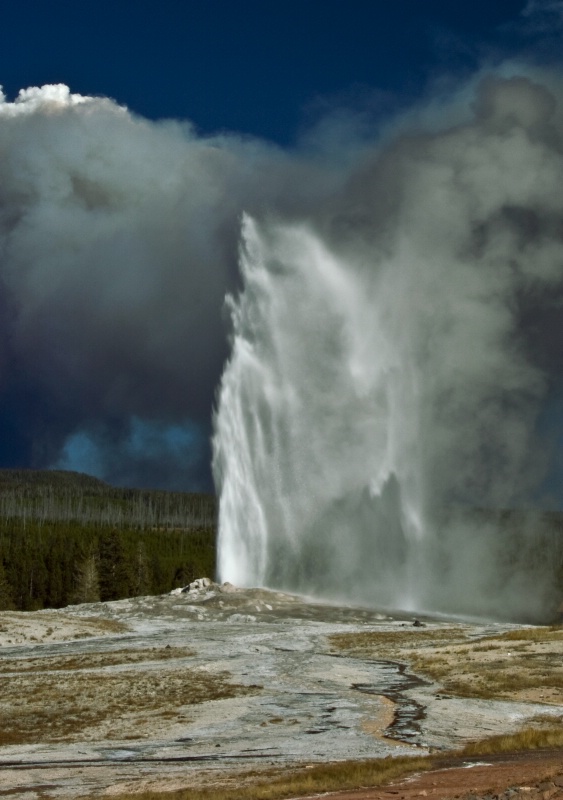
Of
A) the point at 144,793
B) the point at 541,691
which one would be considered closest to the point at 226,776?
the point at 144,793

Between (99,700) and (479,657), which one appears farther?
(479,657)

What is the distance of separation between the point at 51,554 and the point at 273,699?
226 feet

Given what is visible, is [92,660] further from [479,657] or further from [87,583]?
[87,583]

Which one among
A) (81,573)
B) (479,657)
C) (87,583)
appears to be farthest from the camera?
(81,573)

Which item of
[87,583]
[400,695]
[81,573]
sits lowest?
[400,695]

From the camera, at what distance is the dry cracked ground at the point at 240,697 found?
20.0 meters

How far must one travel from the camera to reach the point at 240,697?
1179 inches

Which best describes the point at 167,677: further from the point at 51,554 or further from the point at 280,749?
the point at 51,554

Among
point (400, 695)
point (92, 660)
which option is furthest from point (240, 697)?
point (92, 660)

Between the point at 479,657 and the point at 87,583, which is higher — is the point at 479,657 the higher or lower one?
the lower one

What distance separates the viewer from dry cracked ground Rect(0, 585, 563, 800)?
65.7 feet

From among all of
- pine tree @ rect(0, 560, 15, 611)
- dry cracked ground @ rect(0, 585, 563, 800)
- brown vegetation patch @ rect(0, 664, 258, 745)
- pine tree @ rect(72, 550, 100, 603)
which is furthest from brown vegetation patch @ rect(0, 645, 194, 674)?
pine tree @ rect(72, 550, 100, 603)

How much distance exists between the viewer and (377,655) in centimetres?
4222

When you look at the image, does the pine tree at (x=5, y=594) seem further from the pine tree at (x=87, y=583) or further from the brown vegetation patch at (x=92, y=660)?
the brown vegetation patch at (x=92, y=660)
